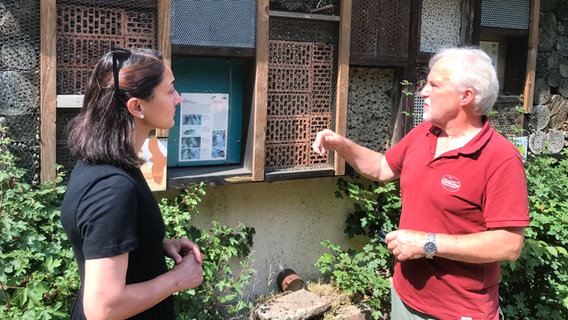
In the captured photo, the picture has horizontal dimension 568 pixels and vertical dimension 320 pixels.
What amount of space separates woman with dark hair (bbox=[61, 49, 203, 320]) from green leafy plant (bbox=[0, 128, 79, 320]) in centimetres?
105

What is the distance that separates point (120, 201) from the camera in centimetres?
154

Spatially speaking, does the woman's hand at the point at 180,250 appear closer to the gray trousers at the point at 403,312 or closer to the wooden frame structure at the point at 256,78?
the gray trousers at the point at 403,312

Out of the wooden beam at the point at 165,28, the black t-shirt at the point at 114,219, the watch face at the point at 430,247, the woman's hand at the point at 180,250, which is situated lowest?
the watch face at the point at 430,247

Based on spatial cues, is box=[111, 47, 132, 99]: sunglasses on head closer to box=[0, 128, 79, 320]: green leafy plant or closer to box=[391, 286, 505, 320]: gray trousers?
box=[0, 128, 79, 320]: green leafy plant

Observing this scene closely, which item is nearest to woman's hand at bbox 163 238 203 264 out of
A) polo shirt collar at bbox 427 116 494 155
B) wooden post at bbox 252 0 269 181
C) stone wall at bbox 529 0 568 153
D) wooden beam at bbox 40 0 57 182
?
polo shirt collar at bbox 427 116 494 155

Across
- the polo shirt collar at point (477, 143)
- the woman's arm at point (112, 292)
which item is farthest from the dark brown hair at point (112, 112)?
the polo shirt collar at point (477, 143)

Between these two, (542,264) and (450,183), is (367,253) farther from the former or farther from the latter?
(450,183)

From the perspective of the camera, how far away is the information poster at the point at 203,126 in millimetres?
3818

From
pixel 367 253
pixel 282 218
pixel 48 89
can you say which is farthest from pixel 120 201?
pixel 367 253

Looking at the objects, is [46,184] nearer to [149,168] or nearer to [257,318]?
[149,168]

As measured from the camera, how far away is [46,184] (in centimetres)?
310

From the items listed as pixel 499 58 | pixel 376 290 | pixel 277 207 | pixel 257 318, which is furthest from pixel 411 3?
pixel 257 318

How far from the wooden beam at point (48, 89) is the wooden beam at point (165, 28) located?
567 millimetres

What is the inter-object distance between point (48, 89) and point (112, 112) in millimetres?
1623
